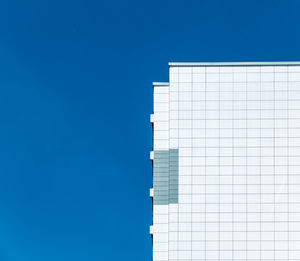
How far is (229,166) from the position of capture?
1998 inches

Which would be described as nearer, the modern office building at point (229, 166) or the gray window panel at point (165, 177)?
the modern office building at point (229, 166)

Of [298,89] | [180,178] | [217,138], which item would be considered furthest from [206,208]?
[298,89]

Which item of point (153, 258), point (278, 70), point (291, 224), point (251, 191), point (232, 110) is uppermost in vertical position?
point (278, 70)

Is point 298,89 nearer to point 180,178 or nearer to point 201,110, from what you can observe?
point 201,110

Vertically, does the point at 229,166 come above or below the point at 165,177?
above

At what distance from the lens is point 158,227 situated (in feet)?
170

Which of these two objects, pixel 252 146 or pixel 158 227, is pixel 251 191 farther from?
pixel 158 227

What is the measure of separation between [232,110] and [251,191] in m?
8.13

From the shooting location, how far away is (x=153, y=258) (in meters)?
51.3

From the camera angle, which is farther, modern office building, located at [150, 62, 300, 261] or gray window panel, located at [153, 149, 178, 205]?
gray window panel, located at [153, 149, 178, 205]

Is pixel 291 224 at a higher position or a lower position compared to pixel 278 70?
lower

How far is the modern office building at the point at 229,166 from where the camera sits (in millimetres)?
49938

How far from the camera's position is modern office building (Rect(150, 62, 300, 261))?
164 feet

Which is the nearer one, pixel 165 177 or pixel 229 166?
pixel 229 166
